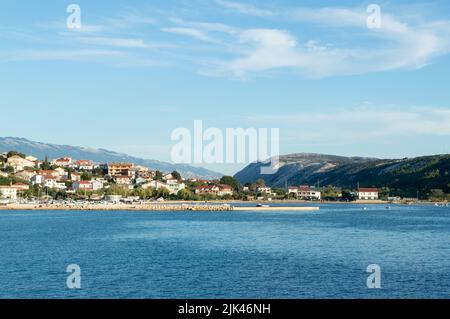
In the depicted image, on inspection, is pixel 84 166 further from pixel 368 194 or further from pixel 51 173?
pixel 368 194

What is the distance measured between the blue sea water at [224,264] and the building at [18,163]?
99290mm

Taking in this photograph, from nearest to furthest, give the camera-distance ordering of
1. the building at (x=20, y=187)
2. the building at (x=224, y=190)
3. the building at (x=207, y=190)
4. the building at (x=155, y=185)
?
the building at (x=20, y=187) → the building at (x=155, y=185) → the building at (x=207, y=190) → the building at (x=224, y=190)

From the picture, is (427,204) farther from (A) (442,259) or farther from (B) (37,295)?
(B) (37,295)

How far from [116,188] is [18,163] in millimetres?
33834

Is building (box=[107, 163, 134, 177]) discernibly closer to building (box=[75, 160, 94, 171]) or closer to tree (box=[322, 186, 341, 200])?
building (box=[75, 160, 94, 171])

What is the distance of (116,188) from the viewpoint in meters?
126

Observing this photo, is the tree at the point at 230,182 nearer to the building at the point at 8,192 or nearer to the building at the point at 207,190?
the building at the point at 207,190

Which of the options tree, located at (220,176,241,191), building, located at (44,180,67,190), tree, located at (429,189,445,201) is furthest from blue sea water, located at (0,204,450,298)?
tree, located at (220,176,241,191)

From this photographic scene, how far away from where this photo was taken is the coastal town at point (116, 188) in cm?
11856

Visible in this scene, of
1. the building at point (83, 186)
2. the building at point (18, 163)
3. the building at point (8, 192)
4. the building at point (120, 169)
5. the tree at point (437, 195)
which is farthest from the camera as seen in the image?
the building at point (120, 169)

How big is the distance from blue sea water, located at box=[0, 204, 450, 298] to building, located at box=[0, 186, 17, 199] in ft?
228

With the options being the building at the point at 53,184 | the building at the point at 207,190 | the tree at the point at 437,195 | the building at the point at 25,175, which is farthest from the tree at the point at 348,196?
the building at the point at 25,175

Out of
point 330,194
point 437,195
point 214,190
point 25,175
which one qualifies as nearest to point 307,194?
point 330,194
